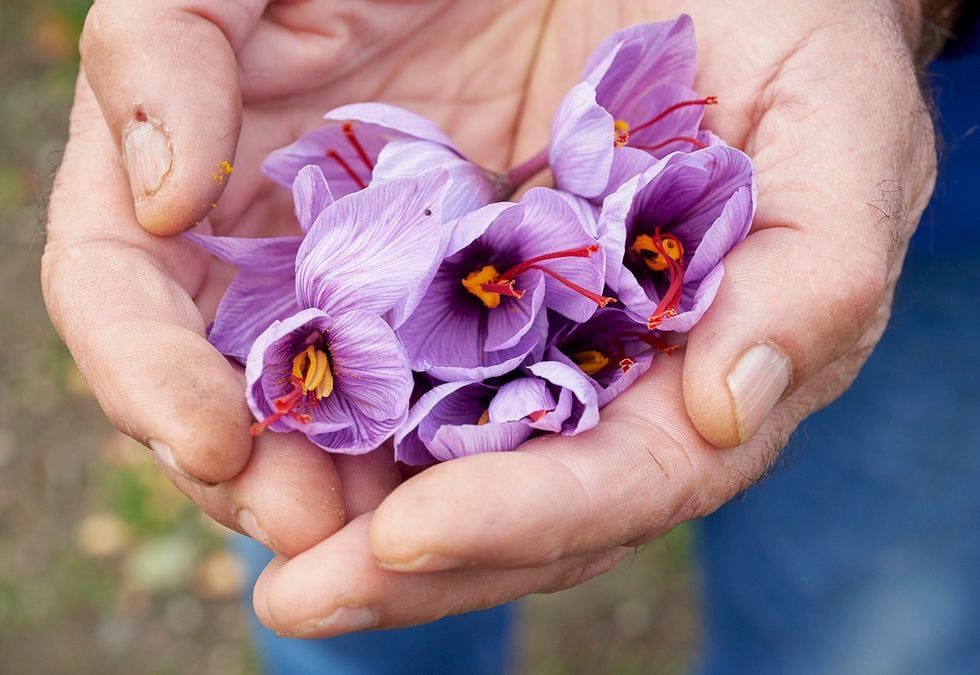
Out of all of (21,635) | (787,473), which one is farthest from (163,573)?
(787,473)

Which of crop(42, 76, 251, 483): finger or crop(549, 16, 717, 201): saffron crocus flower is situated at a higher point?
crop(549, 16, 717, 201): saffron crocus flower

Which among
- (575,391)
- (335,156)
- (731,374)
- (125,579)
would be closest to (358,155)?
(335,156)

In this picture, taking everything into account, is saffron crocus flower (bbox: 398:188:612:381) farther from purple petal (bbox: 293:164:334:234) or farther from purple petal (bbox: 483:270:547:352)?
purple petal (bbox: 293:164:334:234)

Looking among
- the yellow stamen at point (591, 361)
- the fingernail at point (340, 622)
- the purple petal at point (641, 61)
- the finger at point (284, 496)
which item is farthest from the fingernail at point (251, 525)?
the purple petal at point (641, 61)

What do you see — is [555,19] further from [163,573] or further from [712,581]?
[163,573]

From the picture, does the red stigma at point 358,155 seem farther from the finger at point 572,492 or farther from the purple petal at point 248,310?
the finger at point 572,492

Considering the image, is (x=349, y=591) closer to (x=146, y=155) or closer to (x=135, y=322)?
(x=135, y=322)

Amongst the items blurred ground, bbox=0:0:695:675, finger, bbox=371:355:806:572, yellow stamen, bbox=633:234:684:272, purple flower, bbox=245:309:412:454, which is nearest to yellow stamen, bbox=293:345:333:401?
purple flower, bbox=245:309:412:454
